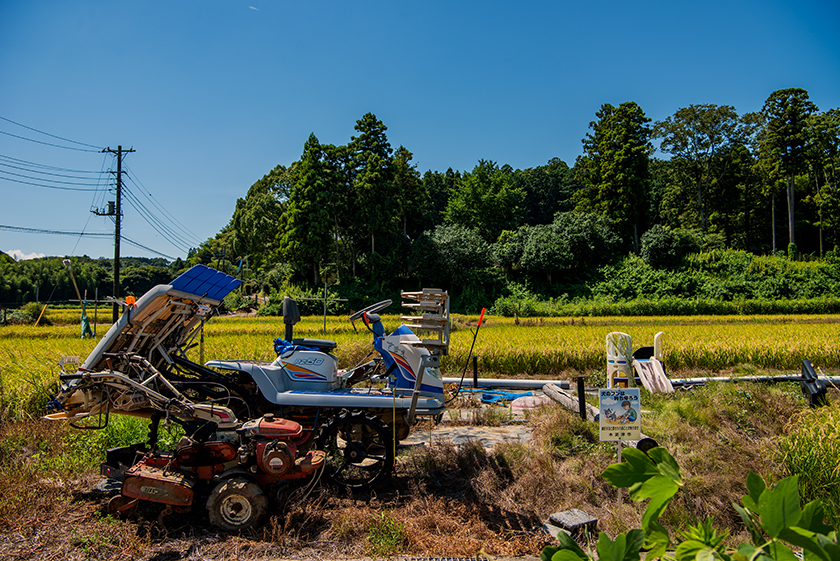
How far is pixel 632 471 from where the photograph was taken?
0.97 m

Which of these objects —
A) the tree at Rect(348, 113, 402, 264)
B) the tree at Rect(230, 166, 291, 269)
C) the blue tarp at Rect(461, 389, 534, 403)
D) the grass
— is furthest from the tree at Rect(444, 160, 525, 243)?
the grass

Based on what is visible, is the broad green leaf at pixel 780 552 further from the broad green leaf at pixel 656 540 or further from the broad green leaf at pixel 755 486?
the broad green leaf at pixel 656 540

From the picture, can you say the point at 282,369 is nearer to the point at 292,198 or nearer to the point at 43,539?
the point at 43,539

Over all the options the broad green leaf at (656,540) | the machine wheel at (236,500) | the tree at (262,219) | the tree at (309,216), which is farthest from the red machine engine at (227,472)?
the tree at (262,219)

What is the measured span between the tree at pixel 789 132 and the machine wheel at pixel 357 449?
40.0m

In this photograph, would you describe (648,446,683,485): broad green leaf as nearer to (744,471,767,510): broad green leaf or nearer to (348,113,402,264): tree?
(744,471,767,510): broad green leaf

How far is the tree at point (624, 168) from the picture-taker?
3788cm

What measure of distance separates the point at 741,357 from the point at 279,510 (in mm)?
12490

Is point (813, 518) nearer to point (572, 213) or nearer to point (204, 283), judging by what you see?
point (204, 283)

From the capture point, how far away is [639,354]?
38.0 ft

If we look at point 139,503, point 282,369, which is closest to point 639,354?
point 282,369

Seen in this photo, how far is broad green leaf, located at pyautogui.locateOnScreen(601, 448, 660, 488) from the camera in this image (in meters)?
0.95

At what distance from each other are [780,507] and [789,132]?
45500 mm

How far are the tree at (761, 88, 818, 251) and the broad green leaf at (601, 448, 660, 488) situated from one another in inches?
1684
